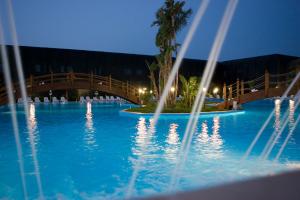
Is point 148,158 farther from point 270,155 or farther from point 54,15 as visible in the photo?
point 54,15

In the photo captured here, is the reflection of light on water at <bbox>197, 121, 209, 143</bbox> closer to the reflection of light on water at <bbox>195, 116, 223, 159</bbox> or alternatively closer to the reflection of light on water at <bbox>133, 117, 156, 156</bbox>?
the reflection of light on water at <bbox>195, 116, 223, 159</bbox>

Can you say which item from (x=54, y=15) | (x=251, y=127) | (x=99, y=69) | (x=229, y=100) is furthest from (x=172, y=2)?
(x=54, y=15)

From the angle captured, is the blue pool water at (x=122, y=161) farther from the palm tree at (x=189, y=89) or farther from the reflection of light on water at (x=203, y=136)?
the palm tree at (x=189, y=89)

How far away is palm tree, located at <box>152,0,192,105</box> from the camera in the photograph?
20.9m

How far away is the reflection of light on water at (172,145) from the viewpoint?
27.5 ft

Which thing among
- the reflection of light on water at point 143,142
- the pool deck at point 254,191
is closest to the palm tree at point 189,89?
the reflection of light on water at point 143,142

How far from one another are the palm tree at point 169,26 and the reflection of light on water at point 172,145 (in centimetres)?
867

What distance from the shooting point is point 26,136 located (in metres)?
12.3

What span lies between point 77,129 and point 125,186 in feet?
27.3

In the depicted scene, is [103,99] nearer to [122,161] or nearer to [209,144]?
[209,144]

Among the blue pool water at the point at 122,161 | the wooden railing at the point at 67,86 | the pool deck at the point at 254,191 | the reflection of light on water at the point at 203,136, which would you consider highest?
the wooden railing at the point at 67,86

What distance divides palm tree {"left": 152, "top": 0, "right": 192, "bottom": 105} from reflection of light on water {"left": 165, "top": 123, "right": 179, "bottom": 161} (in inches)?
341

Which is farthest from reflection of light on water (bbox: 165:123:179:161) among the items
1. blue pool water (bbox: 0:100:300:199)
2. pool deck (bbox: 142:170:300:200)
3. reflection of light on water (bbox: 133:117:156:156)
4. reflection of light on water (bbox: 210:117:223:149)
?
pool deck (bbox: 142:170:300:200)

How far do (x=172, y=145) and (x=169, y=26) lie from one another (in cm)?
1298
